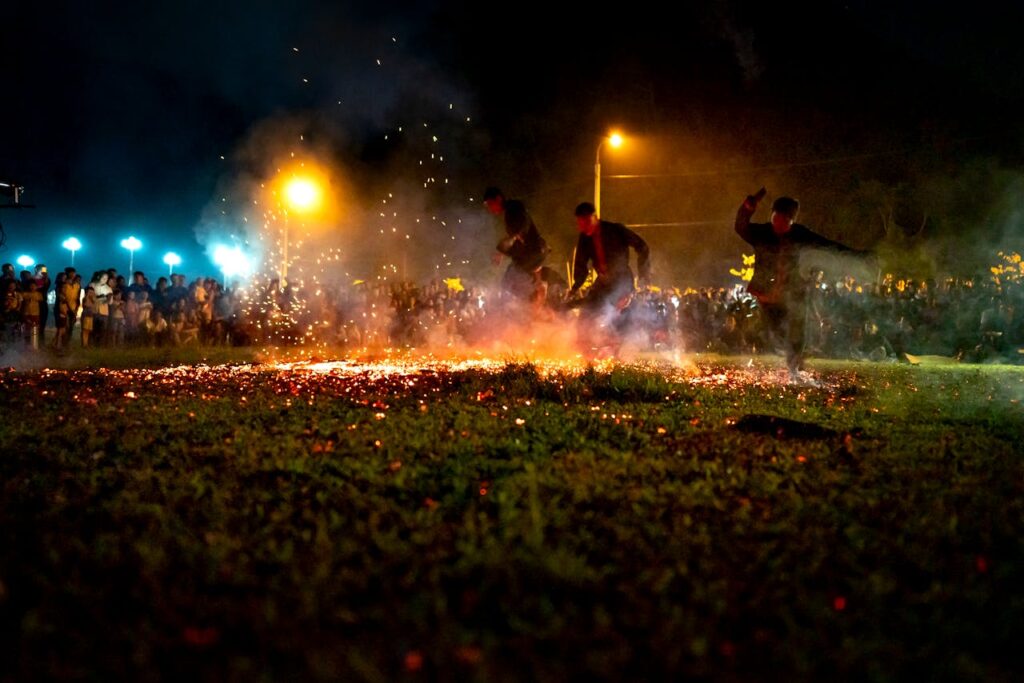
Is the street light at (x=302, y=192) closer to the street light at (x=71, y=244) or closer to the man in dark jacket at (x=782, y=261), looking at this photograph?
the man in dark jacket at (x=782, y=261)

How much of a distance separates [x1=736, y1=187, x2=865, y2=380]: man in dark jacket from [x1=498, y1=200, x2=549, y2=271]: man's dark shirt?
288cm

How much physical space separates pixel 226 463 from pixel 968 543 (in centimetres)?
402

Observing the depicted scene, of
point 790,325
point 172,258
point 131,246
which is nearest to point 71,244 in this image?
point 131,246

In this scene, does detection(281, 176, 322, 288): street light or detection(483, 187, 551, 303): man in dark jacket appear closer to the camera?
detection(483, 187, 551, 303): man in dark jacket

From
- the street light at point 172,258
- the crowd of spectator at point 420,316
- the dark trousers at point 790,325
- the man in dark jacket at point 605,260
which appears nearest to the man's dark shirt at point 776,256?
the dark trousers at point 790,325

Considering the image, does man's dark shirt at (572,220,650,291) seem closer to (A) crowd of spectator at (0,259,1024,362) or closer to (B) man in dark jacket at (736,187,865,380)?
(B) man in dark jacket at (736,187,865,380)

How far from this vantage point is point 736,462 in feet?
16.3

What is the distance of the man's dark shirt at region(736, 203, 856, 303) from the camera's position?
9.98 metres

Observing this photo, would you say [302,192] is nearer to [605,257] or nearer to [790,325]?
[605,257]

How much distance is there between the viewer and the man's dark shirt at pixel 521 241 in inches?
Answer: 445

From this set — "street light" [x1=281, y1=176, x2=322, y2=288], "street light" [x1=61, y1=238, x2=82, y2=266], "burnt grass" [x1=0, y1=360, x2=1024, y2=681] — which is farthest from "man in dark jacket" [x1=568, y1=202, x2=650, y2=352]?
"street light" [x1=61, y1=238, x2=82, y2=266]

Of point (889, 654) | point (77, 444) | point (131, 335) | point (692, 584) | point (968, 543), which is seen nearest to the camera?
point (889, 654)

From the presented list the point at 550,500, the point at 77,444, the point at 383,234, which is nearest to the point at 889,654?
the point at 550,500

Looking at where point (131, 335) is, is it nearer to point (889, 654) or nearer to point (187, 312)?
point (187, 312)
